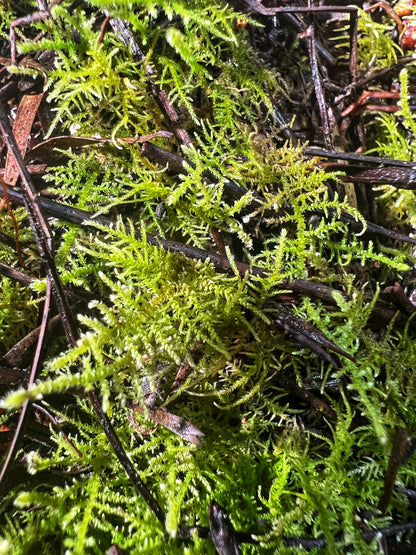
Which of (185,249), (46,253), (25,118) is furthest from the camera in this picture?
(25,118)

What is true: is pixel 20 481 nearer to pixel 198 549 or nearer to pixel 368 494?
pixel 198 549

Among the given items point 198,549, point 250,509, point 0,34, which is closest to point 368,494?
point 250,509

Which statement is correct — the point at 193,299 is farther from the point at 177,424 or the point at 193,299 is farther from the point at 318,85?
the point at 318,85

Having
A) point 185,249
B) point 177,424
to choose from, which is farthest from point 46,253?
point 177,424

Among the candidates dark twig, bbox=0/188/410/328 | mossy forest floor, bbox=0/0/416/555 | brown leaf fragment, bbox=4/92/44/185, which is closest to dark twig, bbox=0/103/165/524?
mossy forest floor, bbox=0/0/416/555

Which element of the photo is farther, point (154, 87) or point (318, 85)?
point (318, 85)

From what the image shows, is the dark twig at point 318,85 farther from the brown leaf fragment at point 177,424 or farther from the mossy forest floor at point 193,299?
the brown leaf fragment at point 177,424

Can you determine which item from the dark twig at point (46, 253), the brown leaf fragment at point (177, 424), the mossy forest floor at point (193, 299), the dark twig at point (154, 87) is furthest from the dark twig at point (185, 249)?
the brown leaf fragment at point (177, 424)
